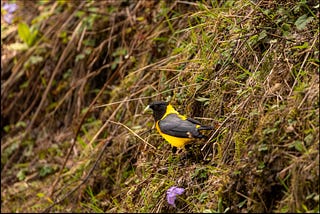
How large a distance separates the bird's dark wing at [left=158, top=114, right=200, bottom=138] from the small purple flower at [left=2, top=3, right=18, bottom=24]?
13.6 feet

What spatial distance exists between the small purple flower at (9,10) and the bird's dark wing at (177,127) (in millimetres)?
4155

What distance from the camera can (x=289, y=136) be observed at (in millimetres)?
3242

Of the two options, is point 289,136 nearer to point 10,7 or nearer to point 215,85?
point 215,85

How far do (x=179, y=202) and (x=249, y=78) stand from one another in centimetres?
89

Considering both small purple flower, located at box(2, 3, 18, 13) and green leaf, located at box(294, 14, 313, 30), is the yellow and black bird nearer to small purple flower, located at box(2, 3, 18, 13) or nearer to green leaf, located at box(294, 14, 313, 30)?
green leaf, located at box(294, 14, 313, 30)

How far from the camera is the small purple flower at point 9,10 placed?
781 cm

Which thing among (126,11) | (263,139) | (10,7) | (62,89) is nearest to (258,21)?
(263,139)

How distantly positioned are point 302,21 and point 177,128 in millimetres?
1018

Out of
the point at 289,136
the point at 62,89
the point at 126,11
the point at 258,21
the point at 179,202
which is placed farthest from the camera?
the point at 62,89

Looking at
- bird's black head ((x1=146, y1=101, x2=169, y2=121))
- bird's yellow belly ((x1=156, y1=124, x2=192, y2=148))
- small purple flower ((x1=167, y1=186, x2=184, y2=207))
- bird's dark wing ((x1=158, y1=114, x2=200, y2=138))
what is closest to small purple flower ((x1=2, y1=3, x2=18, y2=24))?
bird's black head ((x1=146, y1=101, x2=169, y2=121))

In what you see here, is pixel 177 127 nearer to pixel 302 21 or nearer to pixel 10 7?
pixel 302 21

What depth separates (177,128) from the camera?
4.08m

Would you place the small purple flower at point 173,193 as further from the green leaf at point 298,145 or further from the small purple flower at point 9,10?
the small purple flower at point 9,10

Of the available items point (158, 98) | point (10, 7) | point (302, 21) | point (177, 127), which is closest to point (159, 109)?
point (177, 127)
